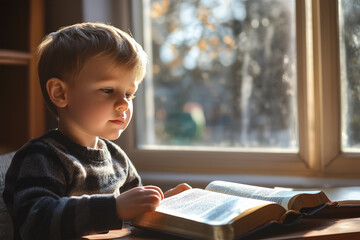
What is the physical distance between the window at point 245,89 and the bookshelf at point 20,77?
0.33m

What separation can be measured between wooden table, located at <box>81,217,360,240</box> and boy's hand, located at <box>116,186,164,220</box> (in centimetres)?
4

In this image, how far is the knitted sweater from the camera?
98 centimetres

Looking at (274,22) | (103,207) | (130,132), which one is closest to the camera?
(103,207)

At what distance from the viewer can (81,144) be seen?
1200mm

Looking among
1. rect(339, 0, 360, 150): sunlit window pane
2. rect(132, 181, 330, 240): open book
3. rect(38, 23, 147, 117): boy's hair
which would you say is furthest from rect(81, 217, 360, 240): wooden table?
rect(339, 0, 360, 150): sunlit window pane

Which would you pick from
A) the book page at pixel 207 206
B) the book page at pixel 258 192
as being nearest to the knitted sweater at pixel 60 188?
the book page at pixel 207 206

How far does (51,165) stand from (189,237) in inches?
13.3

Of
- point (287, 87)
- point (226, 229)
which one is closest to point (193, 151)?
point (287, 87)

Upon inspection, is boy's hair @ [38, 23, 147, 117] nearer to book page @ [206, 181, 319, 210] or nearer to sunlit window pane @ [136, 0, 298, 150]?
book page @ [206, 181, 319, 210]

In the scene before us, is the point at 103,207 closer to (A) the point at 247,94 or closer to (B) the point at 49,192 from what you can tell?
(B) the point at 49,192

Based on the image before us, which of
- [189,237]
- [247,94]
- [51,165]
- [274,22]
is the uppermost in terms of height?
[274,22]

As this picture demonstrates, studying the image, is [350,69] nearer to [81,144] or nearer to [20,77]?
[81,144]

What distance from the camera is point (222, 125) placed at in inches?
70.9

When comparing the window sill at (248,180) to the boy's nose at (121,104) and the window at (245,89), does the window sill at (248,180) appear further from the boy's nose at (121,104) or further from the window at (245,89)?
the boy's nose at (121,104)
